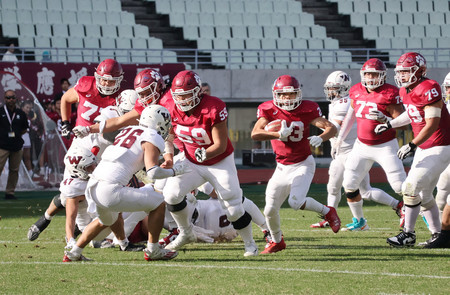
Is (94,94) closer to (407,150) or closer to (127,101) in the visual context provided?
(127,101)

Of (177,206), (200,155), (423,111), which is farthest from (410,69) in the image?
(177,206)

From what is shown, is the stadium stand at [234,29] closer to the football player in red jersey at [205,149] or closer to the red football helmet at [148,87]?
the red football helmet at [148,87]

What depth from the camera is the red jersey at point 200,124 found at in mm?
6246

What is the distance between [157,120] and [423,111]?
2.32 metres

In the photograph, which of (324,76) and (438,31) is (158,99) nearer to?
(324,76)

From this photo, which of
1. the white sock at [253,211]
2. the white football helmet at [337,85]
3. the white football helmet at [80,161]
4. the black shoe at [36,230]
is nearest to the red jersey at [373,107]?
the white football helmet at [337,85]

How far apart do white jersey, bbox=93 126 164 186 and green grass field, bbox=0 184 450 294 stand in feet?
2.14

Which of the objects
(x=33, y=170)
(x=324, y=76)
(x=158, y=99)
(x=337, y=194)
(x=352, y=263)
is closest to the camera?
(x=352, y=263)

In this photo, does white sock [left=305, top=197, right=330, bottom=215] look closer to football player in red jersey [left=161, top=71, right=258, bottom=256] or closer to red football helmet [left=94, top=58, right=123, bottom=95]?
football player in red jersey [left=161, top=71, right=258, bottom=256]

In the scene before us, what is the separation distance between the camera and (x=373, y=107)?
766 cm

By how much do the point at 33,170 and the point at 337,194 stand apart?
6.81 m

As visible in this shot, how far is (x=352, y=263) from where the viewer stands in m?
5.82

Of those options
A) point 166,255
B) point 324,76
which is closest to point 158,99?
point 166,255

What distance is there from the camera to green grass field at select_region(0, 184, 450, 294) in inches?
190
